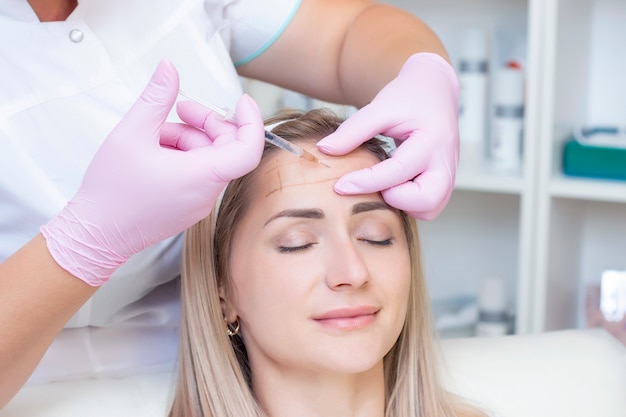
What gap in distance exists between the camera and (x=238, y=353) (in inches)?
53.9

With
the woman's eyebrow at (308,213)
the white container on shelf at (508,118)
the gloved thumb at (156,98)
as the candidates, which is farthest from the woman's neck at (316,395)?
the white container on shelf at (508,118)

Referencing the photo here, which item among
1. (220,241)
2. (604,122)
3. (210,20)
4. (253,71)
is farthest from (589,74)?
(220,241)

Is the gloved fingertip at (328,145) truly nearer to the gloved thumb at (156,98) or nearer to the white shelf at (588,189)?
the gloved thumb at (156,98)

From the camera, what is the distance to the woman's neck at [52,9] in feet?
4.20

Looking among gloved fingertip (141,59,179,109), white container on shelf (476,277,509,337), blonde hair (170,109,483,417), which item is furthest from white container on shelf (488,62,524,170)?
gloved fingertip (141,59,179,109)

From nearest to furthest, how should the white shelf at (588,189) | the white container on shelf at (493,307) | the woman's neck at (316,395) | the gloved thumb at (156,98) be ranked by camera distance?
the gloved thumb at (156,98) < the woman's neck at (316,395) < the white shelf at (588,189) < the white container on shelf at (493,307)

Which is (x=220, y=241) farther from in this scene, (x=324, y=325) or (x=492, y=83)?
(x=492, y=83)

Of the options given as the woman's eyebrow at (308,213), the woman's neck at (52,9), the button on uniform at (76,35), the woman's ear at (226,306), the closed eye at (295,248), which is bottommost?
the woman's ear at (226,306)

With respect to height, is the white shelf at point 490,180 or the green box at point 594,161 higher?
the green box at point 594,161

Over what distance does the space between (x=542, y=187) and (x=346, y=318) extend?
41.9 inches

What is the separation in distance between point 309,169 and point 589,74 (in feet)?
4.25

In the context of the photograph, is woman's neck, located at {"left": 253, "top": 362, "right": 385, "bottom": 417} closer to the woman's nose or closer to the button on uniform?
the woman's nose

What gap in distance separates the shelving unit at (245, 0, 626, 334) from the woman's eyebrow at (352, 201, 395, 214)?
94cm

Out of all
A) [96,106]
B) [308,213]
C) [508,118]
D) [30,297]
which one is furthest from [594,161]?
[30,297]
